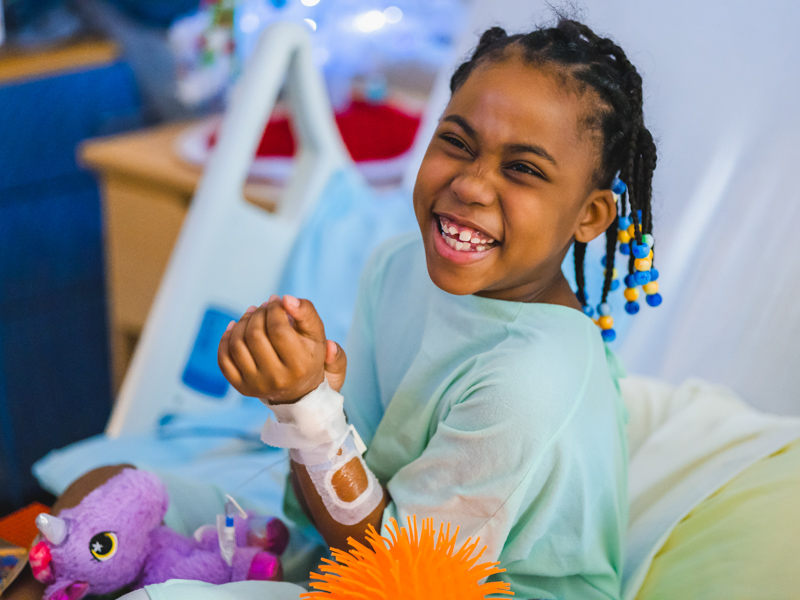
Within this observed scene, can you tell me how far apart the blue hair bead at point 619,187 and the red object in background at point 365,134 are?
3.60 feet

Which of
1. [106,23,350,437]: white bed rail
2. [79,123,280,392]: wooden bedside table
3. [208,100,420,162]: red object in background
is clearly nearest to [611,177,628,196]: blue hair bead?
[106,23,350,437]: white bed rail

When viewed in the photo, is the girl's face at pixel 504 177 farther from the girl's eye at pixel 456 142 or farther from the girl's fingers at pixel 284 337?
the girl's fingers at pixel 284 337

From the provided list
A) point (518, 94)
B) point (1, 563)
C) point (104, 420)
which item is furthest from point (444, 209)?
point (104, 420)

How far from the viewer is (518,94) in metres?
0.66

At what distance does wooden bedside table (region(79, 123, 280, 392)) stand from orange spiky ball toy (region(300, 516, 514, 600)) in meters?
1.12

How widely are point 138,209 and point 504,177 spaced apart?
4.19 ft

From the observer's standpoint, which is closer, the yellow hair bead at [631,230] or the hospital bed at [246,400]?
the yellow hair bead at [631,230]

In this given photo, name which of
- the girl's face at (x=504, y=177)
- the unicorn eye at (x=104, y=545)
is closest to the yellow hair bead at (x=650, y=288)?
the girl's face at (x=504, y=177)

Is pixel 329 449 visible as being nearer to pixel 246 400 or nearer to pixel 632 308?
pixel 632 308

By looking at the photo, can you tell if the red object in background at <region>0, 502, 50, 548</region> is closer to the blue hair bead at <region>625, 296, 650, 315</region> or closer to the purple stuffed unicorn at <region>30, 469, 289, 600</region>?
the purple stuffed unicorn at <region>30, 469, 289, 600</region>

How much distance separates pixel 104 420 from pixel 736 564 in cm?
155

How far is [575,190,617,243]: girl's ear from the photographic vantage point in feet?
2.38

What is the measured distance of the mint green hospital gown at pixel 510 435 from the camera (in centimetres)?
66

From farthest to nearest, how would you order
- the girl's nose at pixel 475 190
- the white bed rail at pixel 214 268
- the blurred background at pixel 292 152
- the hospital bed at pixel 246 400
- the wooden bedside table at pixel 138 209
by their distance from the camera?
1. the wooden bedside table at pixel 138 209
2. the white bed rail at pixel 214 268
3. the blurred background at pixel 292 152
4. the hospital bed at pixel 246 400
5. the girl's nose at pixel 475 190
